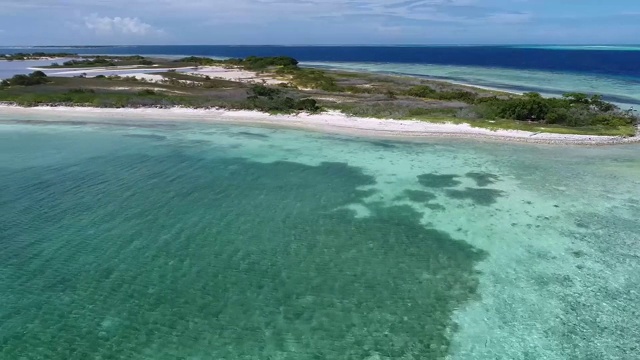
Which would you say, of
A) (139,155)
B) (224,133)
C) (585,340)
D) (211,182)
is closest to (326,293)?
(585,340)

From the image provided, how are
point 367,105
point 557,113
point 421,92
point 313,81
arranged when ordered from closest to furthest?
1. point 557,113
2. point 367,105
3. point 421,92
4. point 313,81

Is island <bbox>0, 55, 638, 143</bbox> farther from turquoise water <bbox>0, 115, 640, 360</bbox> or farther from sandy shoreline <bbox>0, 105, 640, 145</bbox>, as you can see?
turquoise water <bbox>0, 115, 640, 360</bbox>

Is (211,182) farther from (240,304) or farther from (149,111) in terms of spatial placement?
(149,111)

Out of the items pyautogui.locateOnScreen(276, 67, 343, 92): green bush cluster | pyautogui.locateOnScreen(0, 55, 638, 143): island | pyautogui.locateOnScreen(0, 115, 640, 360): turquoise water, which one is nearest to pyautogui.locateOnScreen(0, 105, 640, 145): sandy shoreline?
pyautogui.locateOnScreen(0, 55, 638, 143): island

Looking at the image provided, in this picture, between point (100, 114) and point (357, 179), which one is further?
point (100, 114)

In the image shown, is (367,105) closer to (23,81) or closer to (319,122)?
(319,122)

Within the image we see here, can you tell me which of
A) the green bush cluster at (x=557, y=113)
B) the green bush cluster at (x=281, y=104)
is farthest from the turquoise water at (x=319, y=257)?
the green bush cluster at (x=281, y=104)

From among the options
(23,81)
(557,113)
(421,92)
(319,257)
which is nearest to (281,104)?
(421,92)

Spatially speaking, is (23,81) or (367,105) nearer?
(367,105)
